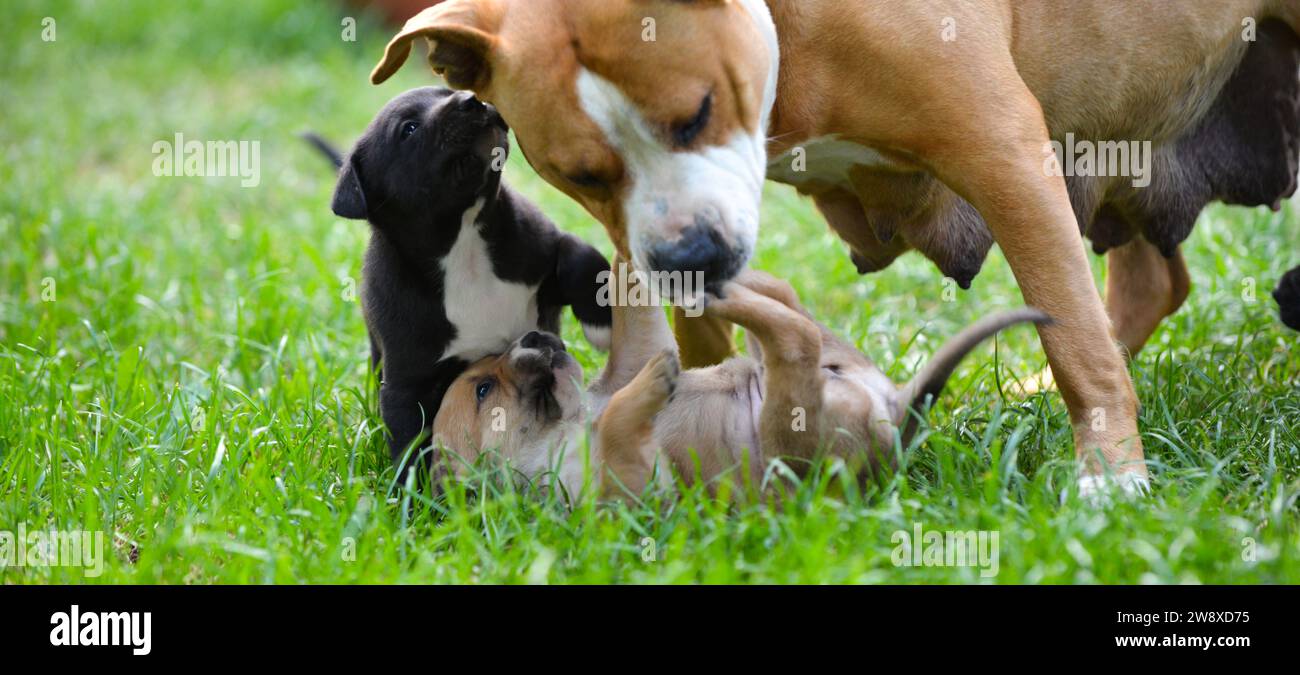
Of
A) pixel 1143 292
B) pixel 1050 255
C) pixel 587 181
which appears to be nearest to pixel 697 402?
pixel 587 181

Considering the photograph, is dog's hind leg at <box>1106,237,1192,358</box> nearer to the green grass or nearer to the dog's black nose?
the green grass

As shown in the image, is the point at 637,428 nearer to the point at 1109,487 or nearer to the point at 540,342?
the point at 540,342

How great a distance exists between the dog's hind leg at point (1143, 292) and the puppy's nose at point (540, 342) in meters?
1.84

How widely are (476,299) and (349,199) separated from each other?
0.48 m

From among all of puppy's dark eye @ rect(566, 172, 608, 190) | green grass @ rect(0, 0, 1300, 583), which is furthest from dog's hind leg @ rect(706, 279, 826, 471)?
puppy's dark eye @ rect(566, 172, 608, 190)

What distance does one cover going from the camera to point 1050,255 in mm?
3219

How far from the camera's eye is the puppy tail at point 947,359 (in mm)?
2934

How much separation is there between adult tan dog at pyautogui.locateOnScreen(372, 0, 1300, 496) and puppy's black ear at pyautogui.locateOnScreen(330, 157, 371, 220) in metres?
0.37

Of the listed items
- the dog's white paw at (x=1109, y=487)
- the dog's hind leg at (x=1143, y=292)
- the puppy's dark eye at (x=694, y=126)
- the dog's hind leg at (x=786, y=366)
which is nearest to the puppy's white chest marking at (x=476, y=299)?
the dog's hind leg at (x=786, y=366)

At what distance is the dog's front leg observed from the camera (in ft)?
10.5

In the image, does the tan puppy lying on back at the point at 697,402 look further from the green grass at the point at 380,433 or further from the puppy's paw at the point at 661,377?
the green grass at the point at 380,433

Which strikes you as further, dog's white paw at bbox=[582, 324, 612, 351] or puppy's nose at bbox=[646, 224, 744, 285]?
dog's white paw at bbox=[582, 324, 612, 351]
